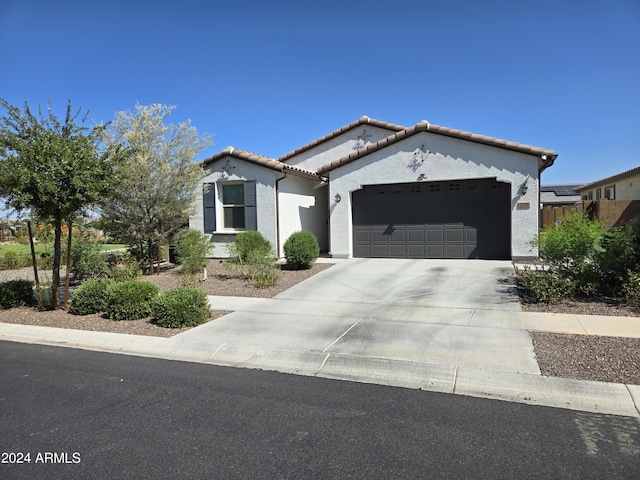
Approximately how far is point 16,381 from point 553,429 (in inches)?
225

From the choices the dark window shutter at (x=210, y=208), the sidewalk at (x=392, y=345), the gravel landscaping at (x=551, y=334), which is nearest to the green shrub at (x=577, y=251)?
the gravel landscaping at (x=551, y=334)

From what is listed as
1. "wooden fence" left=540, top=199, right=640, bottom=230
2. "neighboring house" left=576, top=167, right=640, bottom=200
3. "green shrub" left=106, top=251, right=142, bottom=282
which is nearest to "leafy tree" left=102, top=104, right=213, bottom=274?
"green shrub" left=106, top=251, right=142, bottom=282

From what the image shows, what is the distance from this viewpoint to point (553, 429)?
372cm

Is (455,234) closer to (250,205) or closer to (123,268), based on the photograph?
(250,205)

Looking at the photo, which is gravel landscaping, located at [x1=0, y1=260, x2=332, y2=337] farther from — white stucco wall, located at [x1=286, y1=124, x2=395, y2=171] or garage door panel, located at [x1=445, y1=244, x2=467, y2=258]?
white stucco wall, located at [x1=286, y1=124, x2=395, y2=171]

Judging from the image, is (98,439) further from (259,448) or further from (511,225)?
(511,225)

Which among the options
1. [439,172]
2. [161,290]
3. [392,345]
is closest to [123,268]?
[161,290]

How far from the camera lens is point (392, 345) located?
5.99 m

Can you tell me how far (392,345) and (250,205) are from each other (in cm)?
1072

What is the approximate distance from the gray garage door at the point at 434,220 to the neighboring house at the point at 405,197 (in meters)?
0.03

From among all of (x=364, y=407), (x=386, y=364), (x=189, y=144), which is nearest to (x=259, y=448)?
(x=364, y=407)

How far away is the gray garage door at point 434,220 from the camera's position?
1377 centimetres

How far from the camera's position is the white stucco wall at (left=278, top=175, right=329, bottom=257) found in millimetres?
15875

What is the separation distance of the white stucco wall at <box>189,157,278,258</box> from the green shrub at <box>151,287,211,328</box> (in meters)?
7.76
